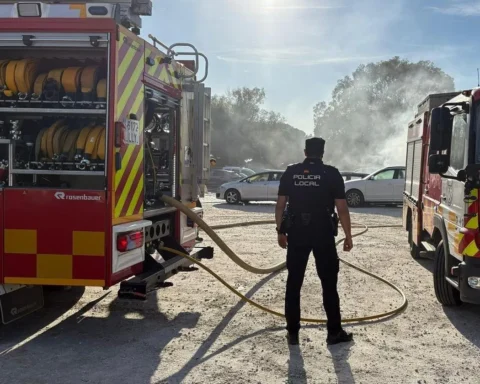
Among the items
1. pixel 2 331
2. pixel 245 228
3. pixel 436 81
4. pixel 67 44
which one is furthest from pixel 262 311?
pixel 436 81

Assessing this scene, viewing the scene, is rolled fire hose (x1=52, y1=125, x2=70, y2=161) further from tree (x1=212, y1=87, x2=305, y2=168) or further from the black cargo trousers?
tree (x1=212, y1=87, x2=305, y2=168)

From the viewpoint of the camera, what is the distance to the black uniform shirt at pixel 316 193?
489 centimetres

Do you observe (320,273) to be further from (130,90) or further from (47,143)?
(47,143)

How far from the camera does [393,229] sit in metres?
13.3

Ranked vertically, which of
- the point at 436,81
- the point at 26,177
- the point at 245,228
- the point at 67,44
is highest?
the point at 436,81

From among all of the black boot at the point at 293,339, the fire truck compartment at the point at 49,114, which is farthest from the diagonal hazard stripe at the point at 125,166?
the black boot at the point at 293,339

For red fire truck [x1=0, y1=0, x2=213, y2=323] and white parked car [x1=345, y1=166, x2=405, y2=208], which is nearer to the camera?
red fire truck [x1=0, y1=0, x2=213, y2=323]

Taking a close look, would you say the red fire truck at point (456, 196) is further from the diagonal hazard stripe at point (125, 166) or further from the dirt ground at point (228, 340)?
the diagonal hazard stripe at point (125, 166)

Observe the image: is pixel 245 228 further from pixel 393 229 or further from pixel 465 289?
pixel 465 289

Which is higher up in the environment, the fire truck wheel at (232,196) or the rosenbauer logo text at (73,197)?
the rosenbauer logo text at (73,197)

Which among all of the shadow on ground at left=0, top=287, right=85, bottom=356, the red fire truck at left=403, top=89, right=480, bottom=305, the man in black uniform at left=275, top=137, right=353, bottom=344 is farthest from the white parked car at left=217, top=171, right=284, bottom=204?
the man in black uniform at left=275, top=137, right=353, bottom=344

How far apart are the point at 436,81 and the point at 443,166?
158 ft

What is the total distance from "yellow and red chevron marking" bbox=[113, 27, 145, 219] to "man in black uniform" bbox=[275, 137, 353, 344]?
136 cm

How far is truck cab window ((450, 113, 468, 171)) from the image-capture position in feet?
17.9
